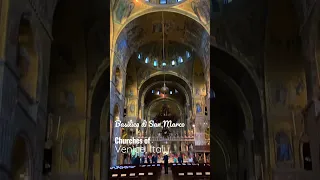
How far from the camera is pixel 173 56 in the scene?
26266mm

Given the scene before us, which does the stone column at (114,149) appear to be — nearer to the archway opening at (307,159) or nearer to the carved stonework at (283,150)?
the archway opening at (307,159)

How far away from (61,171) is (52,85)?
3.61 meters

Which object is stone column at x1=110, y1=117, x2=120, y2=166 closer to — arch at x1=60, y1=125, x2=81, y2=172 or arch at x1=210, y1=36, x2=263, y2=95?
arch at x1=60, y1=125, x2=81, y2=172

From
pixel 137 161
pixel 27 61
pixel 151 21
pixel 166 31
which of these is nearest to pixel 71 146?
pixel 137 161

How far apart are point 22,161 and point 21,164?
0.08 metres

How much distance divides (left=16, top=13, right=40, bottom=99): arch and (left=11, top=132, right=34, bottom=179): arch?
4.39 feet

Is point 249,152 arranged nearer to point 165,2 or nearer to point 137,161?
point 137,161

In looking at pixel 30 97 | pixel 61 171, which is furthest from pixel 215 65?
pixel 30 97

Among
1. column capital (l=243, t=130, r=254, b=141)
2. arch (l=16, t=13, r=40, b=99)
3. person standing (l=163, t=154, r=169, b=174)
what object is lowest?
person standing (l=163, t=154, r=169, b=174)

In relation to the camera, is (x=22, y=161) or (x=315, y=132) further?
(x=22, y=161)

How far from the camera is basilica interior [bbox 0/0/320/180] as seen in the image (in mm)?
10227

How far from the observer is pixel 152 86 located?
21.7 metres

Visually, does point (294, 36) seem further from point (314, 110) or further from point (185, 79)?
point (185, 79)

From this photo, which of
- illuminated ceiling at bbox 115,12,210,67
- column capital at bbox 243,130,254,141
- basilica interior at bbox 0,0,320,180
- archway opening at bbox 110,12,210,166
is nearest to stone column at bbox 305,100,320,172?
basilica interior at bbox 0,0,320,180
